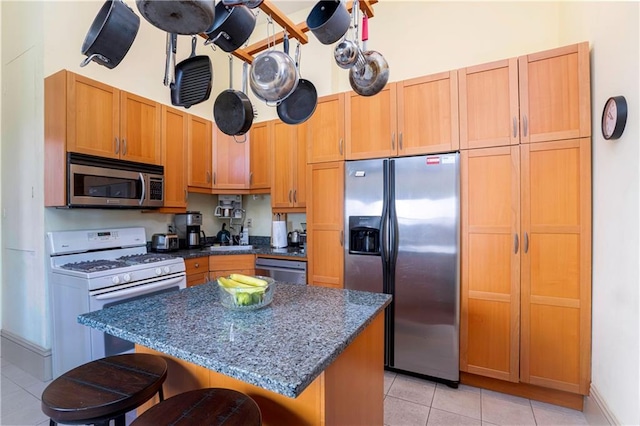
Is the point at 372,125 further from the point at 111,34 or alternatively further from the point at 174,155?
the point at 174,155

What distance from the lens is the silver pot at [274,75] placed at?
1.29 m

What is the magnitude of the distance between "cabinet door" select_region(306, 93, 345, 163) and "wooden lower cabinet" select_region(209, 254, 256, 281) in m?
1.24

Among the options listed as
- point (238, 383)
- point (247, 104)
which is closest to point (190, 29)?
point (247, 104)

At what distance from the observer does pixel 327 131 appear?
9.05ft

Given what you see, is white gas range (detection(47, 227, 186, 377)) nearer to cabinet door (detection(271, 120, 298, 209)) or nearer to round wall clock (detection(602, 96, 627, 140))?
cabinet door (detection(271, 120, 298, 209))

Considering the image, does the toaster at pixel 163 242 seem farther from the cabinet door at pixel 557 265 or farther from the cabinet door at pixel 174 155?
the cabinet door at pixel 557 265

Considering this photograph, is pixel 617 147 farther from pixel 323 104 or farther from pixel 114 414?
pixel 114 414

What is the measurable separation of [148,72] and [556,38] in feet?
12.4

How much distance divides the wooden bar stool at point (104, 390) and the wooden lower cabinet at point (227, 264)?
1.84 metres

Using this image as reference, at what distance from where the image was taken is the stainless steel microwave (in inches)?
89.7

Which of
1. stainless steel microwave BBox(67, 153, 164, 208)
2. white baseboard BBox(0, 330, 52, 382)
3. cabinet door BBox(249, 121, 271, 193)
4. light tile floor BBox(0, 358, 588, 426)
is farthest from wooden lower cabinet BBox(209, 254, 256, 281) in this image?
light tile floor BBox(0, 358, 588, 426)

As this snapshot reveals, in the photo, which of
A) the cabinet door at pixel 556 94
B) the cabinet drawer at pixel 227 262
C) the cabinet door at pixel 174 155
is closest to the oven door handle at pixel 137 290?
the cabinet drawer at pixel 227 262

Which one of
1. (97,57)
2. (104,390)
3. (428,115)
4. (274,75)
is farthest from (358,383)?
(428,115)

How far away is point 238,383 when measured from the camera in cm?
117
